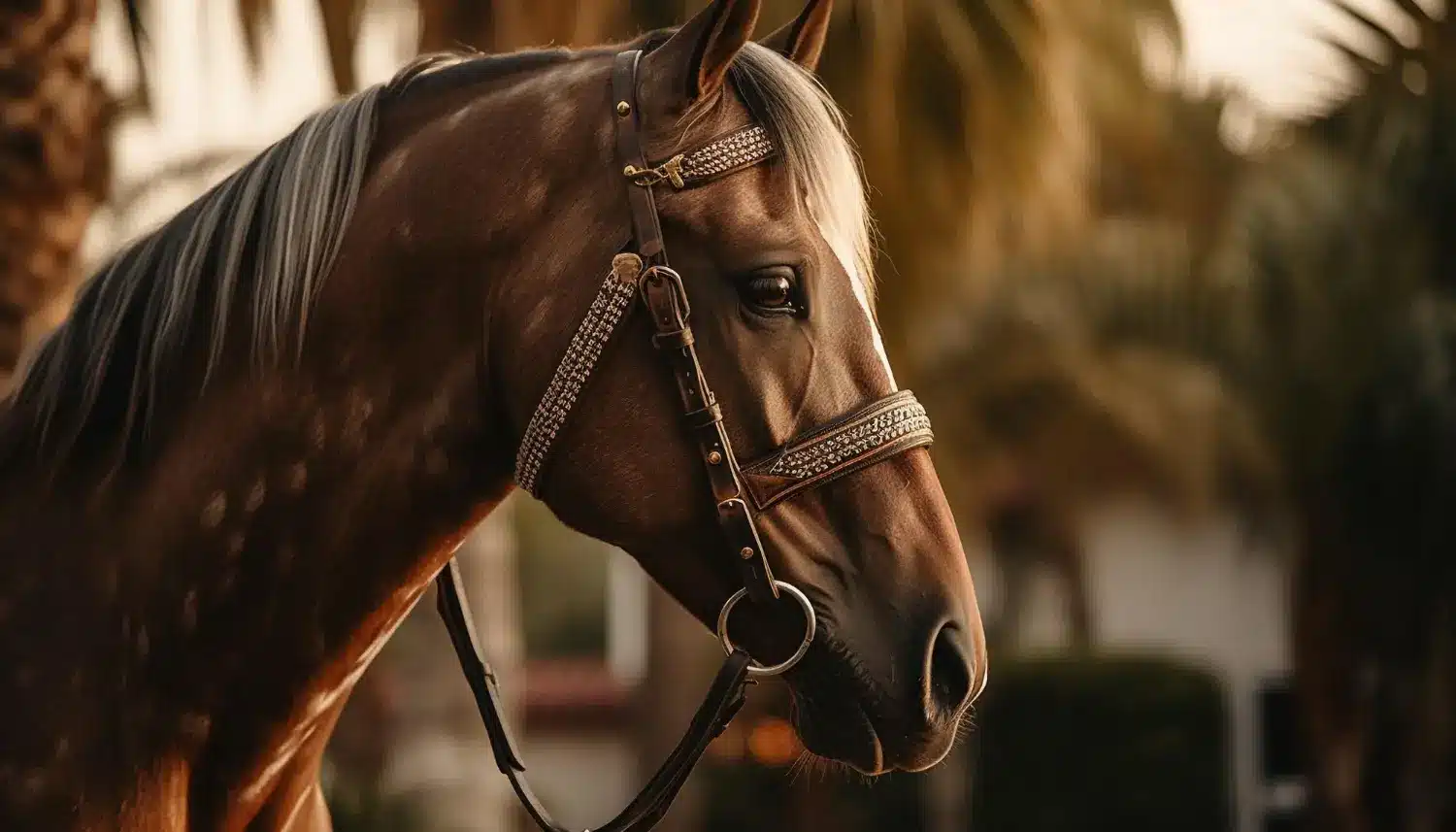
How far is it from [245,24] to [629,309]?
4.87 m

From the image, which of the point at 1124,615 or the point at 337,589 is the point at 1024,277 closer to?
the point at 1124,615

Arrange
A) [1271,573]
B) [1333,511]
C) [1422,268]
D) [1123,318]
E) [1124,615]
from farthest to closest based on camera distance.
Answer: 1. [1124,615]
2. [1271,573]
3. [1123,318]
4. [1333,511]
5. [1422,268]

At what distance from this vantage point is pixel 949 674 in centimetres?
196

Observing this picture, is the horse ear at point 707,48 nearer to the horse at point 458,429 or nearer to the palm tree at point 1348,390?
the horse at point 458,429

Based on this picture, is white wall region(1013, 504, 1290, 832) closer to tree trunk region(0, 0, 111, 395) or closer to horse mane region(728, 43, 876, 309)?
tree trunk region(0, 0, 111, 395)

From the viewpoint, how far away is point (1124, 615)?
18844 mm

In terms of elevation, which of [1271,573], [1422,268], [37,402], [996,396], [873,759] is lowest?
[1271,573]

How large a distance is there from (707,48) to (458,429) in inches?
23.5

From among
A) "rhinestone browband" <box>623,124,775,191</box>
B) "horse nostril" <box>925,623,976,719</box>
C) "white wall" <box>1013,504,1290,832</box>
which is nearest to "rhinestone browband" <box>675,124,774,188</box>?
"rhinestone browband" <box>623,124,775,191</box>

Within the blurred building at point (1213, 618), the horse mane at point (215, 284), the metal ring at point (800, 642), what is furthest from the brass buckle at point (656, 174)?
the blurred building at point (1213, 618)

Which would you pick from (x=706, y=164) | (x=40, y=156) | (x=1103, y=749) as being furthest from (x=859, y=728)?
(x=1103, y=749)

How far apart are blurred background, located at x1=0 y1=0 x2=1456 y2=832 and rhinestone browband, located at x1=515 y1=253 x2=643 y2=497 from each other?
0.64 metres

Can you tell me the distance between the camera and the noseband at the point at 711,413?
1957mm

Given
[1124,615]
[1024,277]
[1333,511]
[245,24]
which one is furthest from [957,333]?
[245,24]
